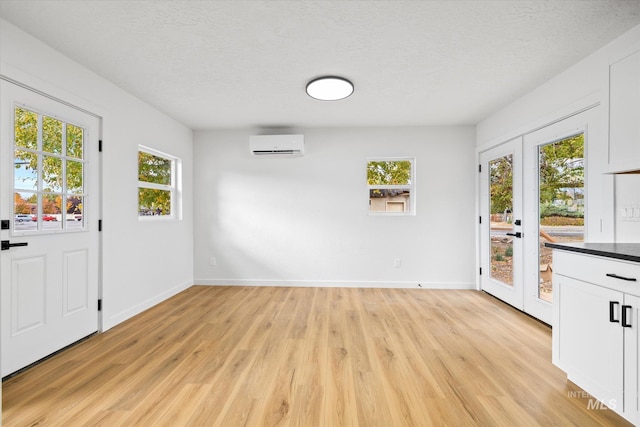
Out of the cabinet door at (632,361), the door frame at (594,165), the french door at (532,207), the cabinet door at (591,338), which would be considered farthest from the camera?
the french door at (532,207)

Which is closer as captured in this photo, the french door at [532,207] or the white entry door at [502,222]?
the french door at [532,207]

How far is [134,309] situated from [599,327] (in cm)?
396

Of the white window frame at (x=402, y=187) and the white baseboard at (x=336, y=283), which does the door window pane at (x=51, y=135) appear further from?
the white window frame at (x=402, y=187)

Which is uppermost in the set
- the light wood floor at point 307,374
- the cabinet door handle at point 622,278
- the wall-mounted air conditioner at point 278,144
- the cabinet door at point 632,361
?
the wall-mounted air conditioner at point 278,144

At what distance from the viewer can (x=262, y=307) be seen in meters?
3.38

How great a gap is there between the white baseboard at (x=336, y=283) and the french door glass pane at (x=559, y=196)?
134 centimetres

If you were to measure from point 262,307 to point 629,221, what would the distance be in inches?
134

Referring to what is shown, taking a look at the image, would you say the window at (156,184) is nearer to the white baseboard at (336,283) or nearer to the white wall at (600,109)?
the white baseboard at (336,283)

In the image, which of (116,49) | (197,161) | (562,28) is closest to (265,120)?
(197,161)

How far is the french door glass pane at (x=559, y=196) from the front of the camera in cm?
251

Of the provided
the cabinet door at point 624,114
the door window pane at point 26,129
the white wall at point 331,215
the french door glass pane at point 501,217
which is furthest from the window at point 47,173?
the french door glass pane at point 501,217

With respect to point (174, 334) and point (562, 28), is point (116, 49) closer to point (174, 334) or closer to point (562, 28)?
point (174, 334)

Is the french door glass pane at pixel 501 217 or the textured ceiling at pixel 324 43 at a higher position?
the textured ceiling at pixel 324 43

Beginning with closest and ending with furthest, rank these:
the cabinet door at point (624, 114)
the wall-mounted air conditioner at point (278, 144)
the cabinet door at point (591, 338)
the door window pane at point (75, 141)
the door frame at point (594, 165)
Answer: the cabinet door at point (591, 338) → the cabinet door at point (624, 114) → the door frame at point (594, 165) → the door window pane at point (75, 141) → the wall-mounted air conditioner at point (278, 144)
